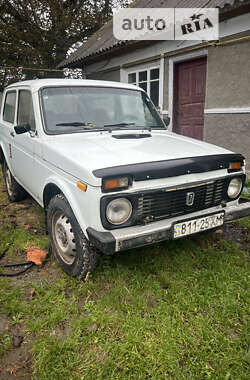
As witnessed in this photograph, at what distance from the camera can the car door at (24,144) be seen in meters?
3.27

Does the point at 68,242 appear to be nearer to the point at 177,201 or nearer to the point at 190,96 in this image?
the point at 177,201

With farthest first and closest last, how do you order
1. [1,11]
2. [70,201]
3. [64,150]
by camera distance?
[1,11]
[64,150]
[70,201]

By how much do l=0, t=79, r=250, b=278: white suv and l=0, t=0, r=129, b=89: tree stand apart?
1169 centimetres

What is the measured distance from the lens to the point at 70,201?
2377mm

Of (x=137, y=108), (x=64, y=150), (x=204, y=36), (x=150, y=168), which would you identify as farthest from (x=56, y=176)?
(x=204, y=36)

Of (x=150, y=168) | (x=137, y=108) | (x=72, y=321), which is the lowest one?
(x=72, y=321)

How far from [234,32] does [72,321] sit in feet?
18.9

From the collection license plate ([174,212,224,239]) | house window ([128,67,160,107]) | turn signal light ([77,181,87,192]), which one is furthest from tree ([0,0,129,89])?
license plate ([174,212,224,239])

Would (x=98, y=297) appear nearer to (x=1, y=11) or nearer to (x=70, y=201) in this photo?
(x=70, y=201)

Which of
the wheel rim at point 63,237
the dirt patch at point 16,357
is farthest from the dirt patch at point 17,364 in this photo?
the wheel rim at point 63,237

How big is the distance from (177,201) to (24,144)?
2.13 metres

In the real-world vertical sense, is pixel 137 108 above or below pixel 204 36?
below

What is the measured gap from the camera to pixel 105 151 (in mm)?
2434

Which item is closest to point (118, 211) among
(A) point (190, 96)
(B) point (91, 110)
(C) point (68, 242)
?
(C) point (68, 242)
